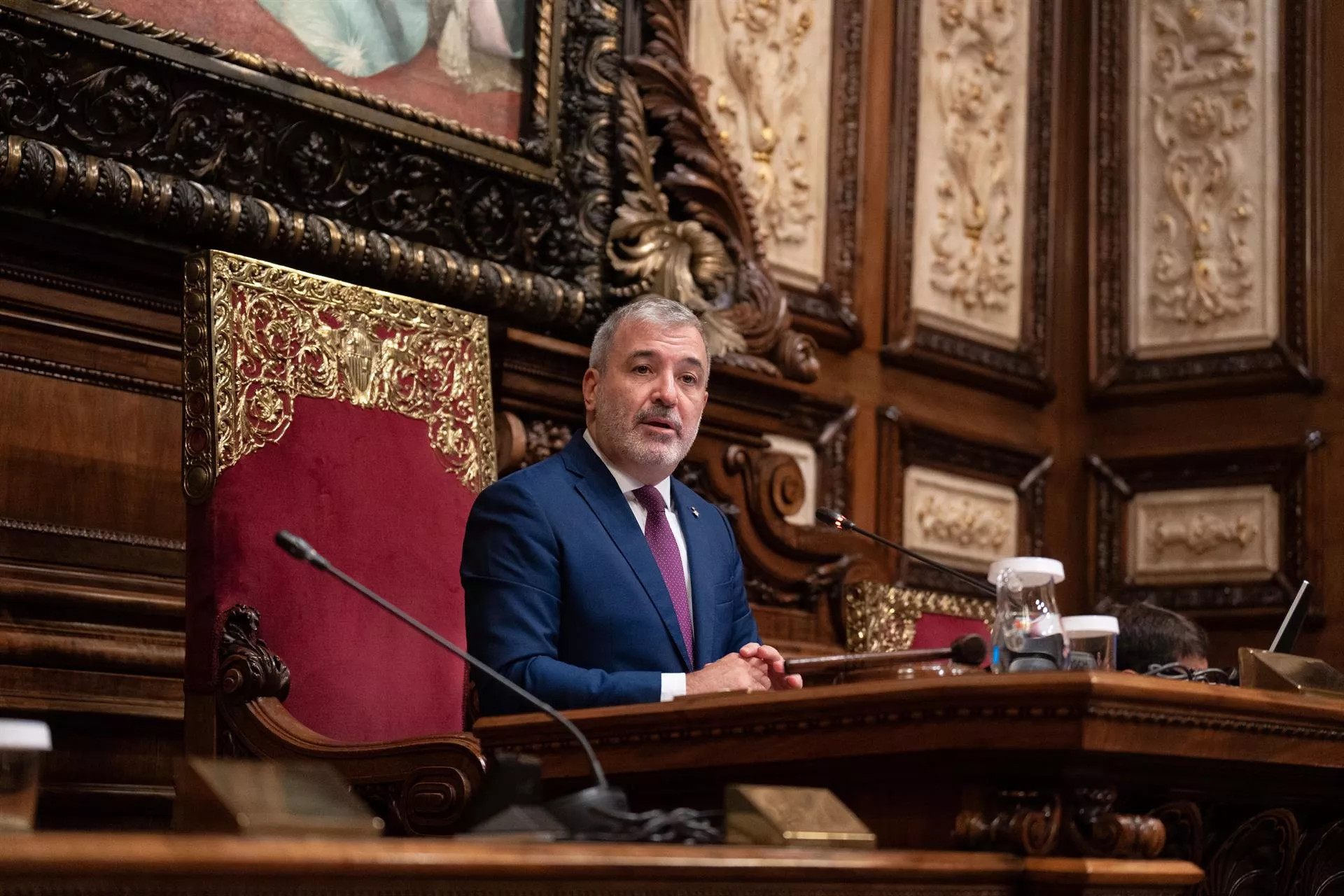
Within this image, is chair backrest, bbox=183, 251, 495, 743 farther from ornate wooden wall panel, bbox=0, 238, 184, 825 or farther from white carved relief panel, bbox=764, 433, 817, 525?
white carved relief panel, bbox=764, 433, 817, 525

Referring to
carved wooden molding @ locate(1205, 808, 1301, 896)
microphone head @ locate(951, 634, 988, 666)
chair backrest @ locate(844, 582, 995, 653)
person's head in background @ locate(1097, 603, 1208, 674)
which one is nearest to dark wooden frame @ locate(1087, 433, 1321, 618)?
chair backrest @ locate(844, 582, 995, 653)

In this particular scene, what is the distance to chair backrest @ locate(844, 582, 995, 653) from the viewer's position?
3832mm

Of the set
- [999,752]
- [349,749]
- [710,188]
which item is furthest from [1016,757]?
[710,188]

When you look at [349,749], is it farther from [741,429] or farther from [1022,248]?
[1022,248]

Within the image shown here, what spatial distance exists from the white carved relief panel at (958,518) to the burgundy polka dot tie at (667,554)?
1.85 meters

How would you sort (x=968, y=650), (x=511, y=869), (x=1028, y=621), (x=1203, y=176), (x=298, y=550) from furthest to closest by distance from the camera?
(x=1203, y=176) → (x=1028, y=621) → (x=968, y=650) → (x=298, y=550) → (x=511, y=869)

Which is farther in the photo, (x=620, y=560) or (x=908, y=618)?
(x=908, y=618)

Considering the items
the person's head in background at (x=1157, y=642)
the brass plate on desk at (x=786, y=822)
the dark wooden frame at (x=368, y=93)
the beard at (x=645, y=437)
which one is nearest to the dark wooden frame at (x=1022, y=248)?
the dark wooden frame at (x=368, y=93)

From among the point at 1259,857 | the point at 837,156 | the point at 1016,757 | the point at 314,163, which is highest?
the point at 837,156

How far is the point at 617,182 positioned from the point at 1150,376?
2.06 meters

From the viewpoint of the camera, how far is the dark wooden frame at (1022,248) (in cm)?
479

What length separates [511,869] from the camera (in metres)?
1.33

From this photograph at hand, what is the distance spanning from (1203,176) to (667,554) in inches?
113

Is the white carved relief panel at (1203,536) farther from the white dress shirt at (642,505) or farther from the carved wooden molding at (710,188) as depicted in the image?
the white dress shirt at (642,505)
